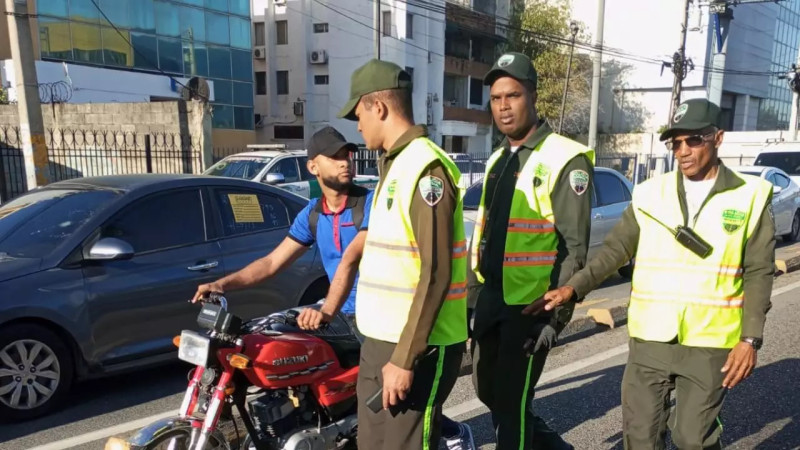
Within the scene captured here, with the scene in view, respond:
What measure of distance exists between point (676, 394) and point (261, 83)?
32609 millimetres

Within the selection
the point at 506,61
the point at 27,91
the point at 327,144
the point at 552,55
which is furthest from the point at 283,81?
the point at 506,61

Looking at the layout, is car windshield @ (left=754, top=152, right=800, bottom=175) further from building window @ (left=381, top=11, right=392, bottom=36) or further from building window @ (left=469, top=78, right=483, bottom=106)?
building window @ (left=469, top=78, right=483, bottom=106)

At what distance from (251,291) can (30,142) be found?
541 cm

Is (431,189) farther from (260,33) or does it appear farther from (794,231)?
(260,33)

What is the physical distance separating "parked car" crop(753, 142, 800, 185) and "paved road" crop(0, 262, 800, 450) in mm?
11082

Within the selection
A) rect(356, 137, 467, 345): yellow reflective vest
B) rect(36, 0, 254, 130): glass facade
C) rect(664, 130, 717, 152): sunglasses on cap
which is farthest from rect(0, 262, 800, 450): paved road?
rect(36, 0, 254, 130): glass facade

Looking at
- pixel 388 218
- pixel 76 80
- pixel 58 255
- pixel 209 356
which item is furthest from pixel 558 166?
pixel 76 80

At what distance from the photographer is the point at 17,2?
25.3 feet

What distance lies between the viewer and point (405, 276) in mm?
2104

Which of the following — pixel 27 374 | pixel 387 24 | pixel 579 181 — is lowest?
pixel 27 374

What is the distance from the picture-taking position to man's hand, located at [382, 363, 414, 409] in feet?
6.61

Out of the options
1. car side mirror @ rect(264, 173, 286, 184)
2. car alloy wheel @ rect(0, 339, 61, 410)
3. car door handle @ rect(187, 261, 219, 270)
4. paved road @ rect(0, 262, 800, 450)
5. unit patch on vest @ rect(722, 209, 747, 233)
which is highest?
unit patch on vest @ rect(722, 209, 747, 233)

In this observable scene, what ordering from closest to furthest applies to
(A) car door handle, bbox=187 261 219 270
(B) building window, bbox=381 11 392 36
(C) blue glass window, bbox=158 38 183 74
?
(A) car door handle, bbox=187 261 219 270 → (C) blue glass window, bbox=158 38 183 74 → (B) building window, bbox=381 11 392 36

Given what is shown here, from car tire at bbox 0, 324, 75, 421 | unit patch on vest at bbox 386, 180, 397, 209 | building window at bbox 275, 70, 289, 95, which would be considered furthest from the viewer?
building window at bbox 275, 70, 289, 95
